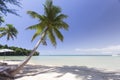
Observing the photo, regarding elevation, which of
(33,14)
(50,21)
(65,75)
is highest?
(33,14)

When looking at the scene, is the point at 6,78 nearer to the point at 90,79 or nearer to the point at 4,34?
the point at 90,79

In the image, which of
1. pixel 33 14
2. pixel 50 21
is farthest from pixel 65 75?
pixel 33 14

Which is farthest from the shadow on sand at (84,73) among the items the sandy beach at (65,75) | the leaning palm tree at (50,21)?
the leaning palm tree at (50,21)

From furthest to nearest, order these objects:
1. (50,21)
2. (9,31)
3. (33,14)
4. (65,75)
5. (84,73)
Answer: (9,31) → (33,14) → (50,21) → (84,73) → (65,75)

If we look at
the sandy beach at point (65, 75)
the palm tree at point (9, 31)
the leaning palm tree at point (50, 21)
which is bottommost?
the sandy beach at point (65, 75)

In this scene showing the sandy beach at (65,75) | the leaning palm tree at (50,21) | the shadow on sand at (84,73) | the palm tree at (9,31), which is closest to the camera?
the sandy beach at (65,75)

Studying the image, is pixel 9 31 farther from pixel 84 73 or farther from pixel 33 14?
pixel 84 73

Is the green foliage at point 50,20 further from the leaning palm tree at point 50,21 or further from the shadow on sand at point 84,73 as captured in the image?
the shadow on sand at point 84,73

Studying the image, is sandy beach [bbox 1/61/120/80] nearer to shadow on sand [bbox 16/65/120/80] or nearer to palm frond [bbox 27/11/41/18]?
shadow on sand [bbox 16/65/120/80]

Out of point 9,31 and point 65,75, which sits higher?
point 9,31

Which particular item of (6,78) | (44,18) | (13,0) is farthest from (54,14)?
(6,78)

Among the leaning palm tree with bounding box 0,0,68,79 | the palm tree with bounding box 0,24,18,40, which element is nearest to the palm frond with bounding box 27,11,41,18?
the leaning palm tree with bounding box 0,0,68,79

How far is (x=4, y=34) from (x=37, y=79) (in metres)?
33.6

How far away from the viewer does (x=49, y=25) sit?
16141 mm
